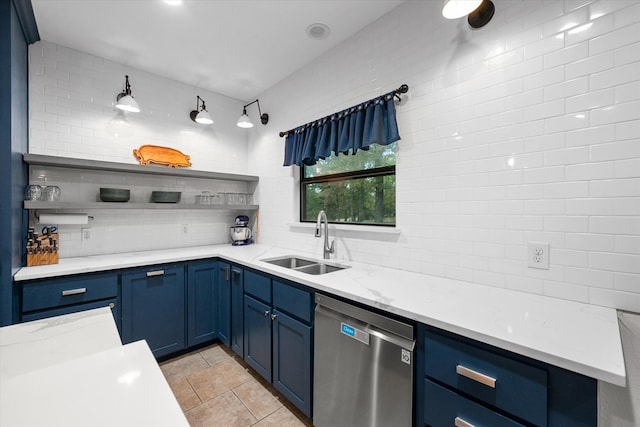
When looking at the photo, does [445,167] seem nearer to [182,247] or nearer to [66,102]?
[182,247]

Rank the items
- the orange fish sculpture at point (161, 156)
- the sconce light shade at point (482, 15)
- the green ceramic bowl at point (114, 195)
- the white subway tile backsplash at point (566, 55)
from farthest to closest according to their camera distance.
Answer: the orange fish sculpture at point (161, 156) → the green ceramic bowl at point (114, 195) → the sconce light shade at point (482, 15) → the white subway tile backsplash at point (566, 55)

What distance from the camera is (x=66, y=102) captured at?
8.36ft

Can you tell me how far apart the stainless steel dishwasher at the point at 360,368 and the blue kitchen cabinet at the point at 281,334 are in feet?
0.33

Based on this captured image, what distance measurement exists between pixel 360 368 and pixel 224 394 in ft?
4.17

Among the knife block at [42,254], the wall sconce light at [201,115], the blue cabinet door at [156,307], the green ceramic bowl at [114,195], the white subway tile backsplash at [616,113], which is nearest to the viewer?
the white subway tile backsplash at [616,113]

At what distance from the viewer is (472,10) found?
142cm

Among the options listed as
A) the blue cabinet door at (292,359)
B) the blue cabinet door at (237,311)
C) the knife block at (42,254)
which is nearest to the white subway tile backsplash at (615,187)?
the blue cabinet door at (292,359)

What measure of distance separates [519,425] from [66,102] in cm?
377

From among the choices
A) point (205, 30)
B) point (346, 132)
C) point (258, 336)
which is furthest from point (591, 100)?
point (205, 30)

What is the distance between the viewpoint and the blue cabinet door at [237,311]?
2447 mm

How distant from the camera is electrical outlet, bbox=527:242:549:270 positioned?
144 centimetres

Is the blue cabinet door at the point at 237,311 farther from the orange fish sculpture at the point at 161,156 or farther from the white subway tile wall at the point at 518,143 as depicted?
the orange fish sculpture at the point at 161,156

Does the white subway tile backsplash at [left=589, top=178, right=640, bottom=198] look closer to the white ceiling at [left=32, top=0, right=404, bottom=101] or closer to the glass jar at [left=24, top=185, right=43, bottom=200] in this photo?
the white ceiling at [left=32, top=0, right=404, bottom=101]

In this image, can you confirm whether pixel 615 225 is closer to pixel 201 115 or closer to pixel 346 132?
pixel 346 132
